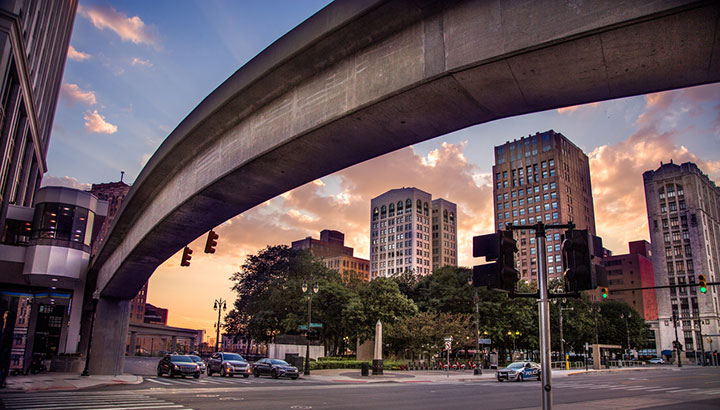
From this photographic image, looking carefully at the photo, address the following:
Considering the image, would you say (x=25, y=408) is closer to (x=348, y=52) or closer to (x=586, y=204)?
(x=348, y=52)

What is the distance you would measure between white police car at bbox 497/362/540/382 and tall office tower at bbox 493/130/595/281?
10315 cm

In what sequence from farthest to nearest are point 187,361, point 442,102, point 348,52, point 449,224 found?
point 449,224
point 187,361
point 348,52
point 442,102

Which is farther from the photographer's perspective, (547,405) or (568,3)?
(547,405)

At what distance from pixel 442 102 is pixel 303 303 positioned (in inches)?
2097

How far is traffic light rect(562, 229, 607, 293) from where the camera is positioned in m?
6.47

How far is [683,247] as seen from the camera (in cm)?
11625

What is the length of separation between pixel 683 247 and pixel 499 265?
134689mm

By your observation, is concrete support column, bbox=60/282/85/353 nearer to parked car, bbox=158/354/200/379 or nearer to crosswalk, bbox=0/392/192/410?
parked car, bbox=158/354/200/379

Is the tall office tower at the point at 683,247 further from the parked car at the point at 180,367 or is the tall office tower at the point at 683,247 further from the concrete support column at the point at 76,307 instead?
the concrete support column at the point at 76,307

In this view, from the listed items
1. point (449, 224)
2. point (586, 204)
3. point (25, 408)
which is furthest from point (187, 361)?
point (449, 224)

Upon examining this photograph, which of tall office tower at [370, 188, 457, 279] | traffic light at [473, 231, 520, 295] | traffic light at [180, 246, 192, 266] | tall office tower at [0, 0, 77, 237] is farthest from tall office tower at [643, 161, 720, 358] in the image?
traffic light at [473, 231, 520, 295]

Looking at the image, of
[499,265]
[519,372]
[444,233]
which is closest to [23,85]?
[499,265]

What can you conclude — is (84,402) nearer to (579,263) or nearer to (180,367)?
(180,367)

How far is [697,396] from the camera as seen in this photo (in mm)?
20453
